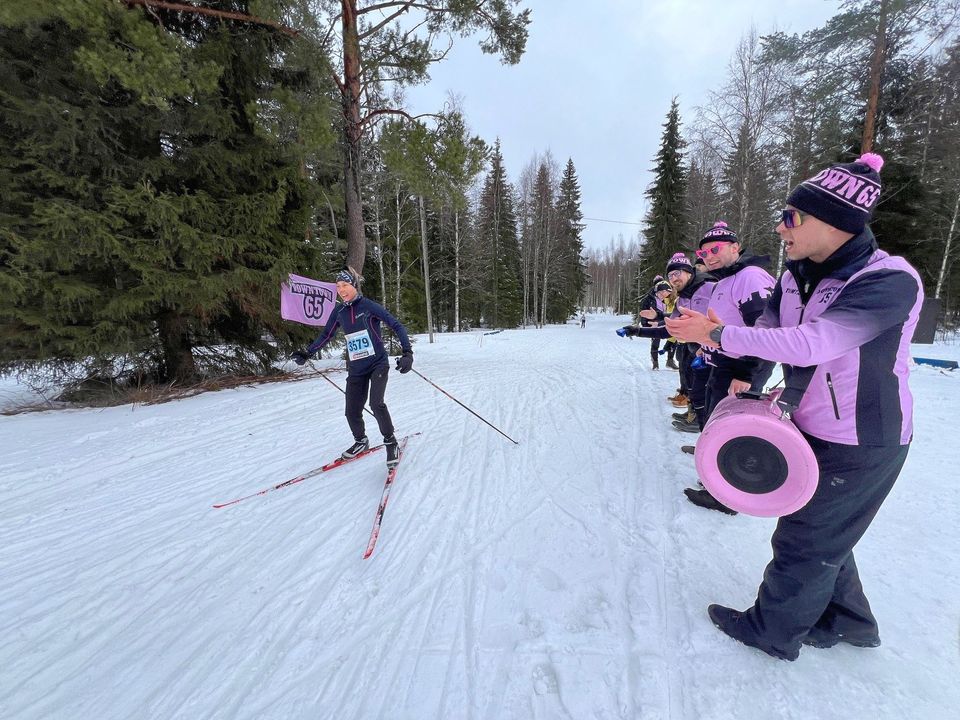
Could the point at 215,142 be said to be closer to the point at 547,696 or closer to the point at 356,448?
the point at 356,448

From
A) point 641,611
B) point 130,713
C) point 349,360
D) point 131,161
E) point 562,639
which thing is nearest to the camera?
point 130,713

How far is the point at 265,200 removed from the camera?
7.28 m

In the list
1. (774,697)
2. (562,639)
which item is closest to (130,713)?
(562,639)

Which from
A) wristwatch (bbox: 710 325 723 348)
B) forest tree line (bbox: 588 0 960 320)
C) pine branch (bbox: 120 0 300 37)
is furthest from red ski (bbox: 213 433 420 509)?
forest tree line (bbox: 588 0 960 320)

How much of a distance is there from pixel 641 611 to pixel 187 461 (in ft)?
16.6

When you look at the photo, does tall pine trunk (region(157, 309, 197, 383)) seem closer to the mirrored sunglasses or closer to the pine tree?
the mirrored sunglasses

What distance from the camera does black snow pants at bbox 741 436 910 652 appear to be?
163 centimetres

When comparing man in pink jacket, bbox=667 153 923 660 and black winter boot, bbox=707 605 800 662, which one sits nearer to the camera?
man in pink jacket, bbox=667 153 923 660

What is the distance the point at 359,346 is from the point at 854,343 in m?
4.05

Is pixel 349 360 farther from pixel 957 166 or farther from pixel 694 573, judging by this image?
pixel 957 166

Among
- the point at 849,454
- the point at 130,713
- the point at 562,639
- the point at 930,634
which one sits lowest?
the point at 130,713

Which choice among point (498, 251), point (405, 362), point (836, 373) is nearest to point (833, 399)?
point (836, 373)

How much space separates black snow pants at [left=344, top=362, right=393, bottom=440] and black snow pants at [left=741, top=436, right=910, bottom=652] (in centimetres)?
344

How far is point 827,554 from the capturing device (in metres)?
1.70
